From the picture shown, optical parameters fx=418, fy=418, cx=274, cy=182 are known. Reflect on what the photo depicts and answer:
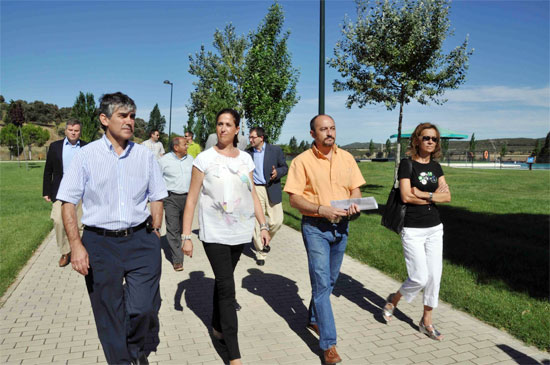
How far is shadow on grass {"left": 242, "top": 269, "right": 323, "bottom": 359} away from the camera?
13.5 ft

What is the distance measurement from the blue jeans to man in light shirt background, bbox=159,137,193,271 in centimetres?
310

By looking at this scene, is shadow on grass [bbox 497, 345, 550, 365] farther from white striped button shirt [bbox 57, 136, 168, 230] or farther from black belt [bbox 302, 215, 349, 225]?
white striped button shirt [bbox 57, 136, 168, 230]

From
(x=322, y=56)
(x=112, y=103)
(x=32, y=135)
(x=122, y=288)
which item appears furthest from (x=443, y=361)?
(x=32, y=135)

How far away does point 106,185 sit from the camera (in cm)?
288

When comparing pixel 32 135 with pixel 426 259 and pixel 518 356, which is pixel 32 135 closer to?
pixel 426 259

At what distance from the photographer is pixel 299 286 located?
5.63 metres

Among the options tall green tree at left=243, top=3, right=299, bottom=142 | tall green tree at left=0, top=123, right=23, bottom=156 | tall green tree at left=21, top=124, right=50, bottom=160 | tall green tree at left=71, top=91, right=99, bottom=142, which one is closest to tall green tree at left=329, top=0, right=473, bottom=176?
tall green tree at left=243, top=3, right=299, bottom=142

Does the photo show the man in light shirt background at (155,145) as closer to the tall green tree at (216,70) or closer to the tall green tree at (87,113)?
the tall green tree at (216,70)

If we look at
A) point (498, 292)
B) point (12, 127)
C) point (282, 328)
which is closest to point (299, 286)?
point (282, 328)

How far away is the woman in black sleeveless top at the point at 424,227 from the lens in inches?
159

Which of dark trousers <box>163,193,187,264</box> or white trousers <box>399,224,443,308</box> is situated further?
dark trousers <box>163,193,187,264</box>

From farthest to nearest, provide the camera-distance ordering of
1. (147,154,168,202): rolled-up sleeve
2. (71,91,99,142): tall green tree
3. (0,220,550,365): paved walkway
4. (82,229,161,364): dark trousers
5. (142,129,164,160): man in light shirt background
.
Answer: (71,91,99,142): tall green tree
(142,129,164,160): man in light shirt background
(0,220,550,365): paved walkway
(147,154,168,202): rolled-up sleeve
(82,229,161,364): dark trousers

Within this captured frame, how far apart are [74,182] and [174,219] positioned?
3645mm

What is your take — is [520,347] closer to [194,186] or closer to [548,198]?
[194,186]
